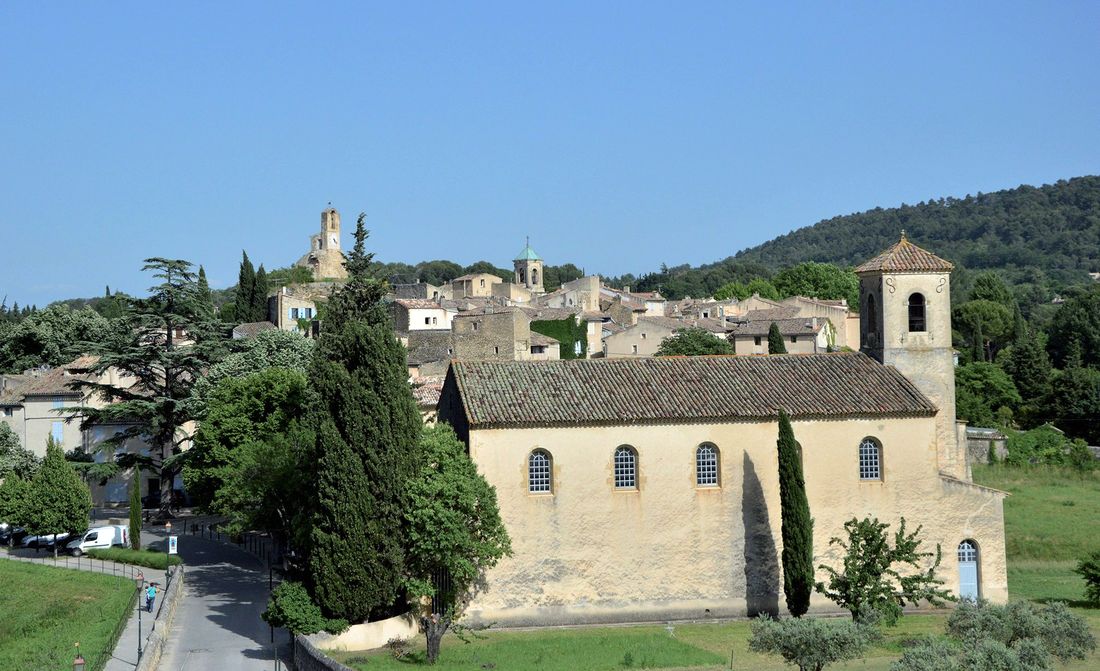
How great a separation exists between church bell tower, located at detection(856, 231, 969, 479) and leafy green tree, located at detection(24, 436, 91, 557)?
105 ft

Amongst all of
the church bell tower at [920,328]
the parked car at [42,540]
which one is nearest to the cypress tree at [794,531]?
the church bell tower at [920,328]

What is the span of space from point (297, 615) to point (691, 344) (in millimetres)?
58393

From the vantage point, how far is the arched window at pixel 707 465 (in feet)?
120

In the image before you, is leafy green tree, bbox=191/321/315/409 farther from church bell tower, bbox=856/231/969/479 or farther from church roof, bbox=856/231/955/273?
church bell tower, bbox=856/231/969/479

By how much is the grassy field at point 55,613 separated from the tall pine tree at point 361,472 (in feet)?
21.1

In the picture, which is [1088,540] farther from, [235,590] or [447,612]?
[235,590]

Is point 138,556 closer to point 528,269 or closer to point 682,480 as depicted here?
point 682,480

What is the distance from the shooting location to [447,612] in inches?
1310

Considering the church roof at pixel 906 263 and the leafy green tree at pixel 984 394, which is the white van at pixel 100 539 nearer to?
the church roof at pixel 906 263

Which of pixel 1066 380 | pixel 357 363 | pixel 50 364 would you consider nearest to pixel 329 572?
pixel 357 363

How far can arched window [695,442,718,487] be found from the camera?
36688mm

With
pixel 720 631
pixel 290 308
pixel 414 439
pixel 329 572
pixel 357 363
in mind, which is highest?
pixel 290 308

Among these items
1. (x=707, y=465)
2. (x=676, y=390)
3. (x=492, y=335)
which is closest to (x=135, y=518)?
(x=676, y=390)

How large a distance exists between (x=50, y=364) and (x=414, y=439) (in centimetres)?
6122
